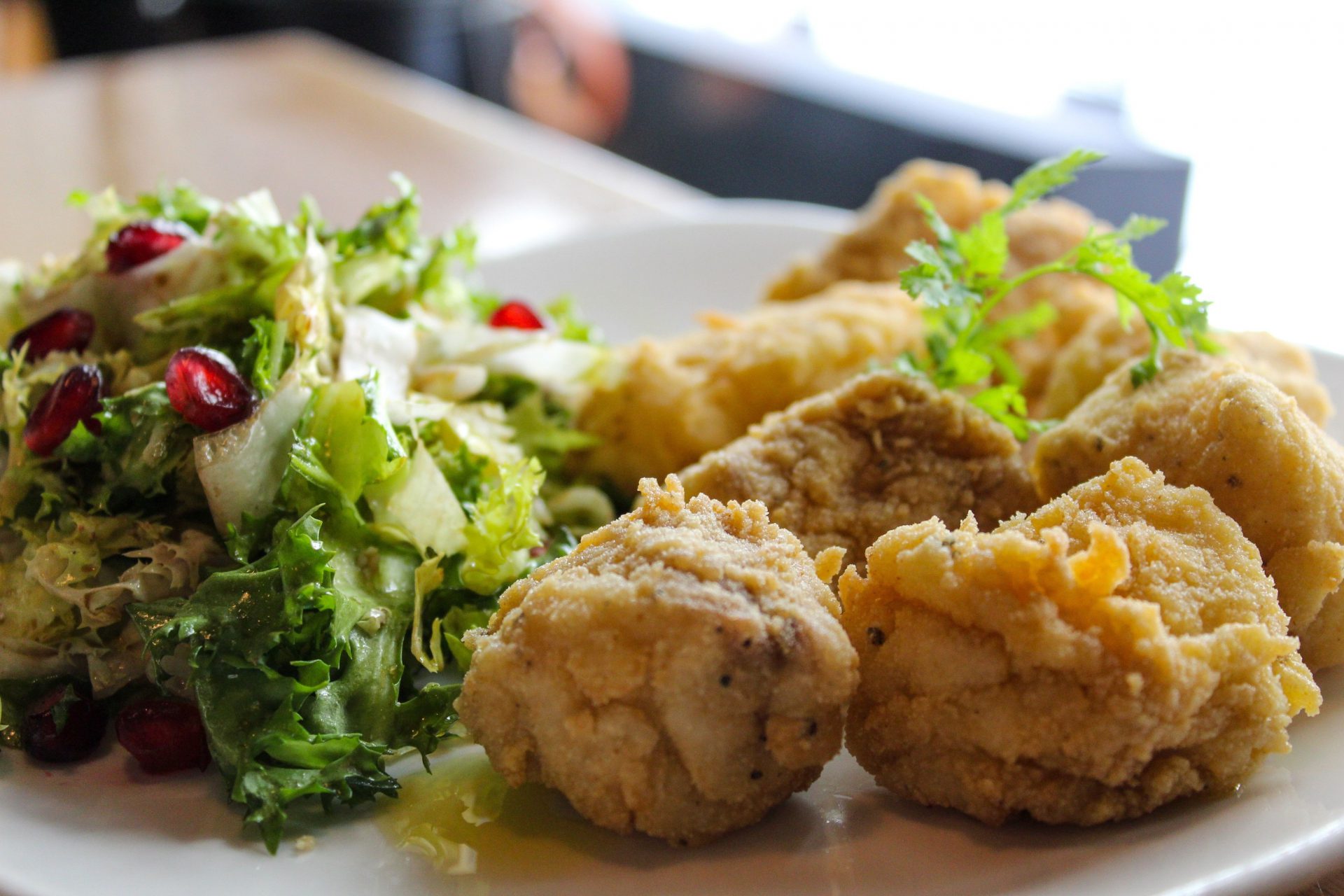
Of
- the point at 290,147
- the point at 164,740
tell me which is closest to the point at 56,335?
the point at 164,740

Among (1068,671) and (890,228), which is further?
(890,228)

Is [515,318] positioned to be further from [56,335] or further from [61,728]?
[61,728]

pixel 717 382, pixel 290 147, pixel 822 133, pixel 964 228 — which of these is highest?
pixel 964 228

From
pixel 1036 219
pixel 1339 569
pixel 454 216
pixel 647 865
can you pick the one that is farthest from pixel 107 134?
pixel 1339 569

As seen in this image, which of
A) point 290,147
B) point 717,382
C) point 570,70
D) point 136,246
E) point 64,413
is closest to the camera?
point 64,413

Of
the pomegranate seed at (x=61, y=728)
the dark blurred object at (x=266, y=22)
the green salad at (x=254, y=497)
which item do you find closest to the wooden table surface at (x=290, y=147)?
the dark blurred object at (x=266, y=22)

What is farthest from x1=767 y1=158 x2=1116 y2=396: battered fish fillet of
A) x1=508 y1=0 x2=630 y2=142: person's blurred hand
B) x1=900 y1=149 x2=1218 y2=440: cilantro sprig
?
x1=508 y1=0 x2=630 y2=142: person's blurred hand

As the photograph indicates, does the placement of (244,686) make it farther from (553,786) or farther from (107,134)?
(107,134)
